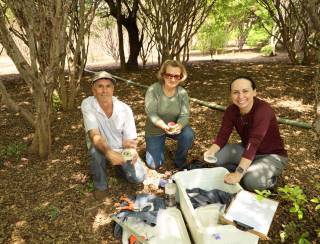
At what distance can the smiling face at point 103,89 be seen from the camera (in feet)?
11.5

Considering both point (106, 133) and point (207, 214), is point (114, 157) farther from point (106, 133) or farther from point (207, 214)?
point (207, 214)

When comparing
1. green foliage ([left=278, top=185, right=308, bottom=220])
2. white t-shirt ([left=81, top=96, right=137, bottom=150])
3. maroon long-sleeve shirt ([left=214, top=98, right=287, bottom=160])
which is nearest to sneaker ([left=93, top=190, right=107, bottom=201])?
white t-shirt ([left=81, top=96, right=137, bottom=150])

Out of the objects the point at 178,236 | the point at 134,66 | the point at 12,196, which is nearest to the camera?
the point at 178,236

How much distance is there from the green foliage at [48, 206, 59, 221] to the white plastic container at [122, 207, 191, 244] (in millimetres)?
777

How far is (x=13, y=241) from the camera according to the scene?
9.70 ft

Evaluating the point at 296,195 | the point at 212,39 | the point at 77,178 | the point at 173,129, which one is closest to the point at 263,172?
the point at 296,195

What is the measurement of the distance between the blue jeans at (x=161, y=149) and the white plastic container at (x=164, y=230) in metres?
1.14

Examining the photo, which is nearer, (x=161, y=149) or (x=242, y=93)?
(x=242, y=93)

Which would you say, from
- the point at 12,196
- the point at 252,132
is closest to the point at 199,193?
the point at 252,132

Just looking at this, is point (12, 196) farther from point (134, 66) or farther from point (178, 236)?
point (134, 66)

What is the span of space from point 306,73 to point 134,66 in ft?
16.8

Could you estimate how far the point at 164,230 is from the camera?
2.83 m

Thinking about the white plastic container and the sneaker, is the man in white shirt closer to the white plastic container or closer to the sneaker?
the sneaker

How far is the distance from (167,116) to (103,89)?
3.21ft
